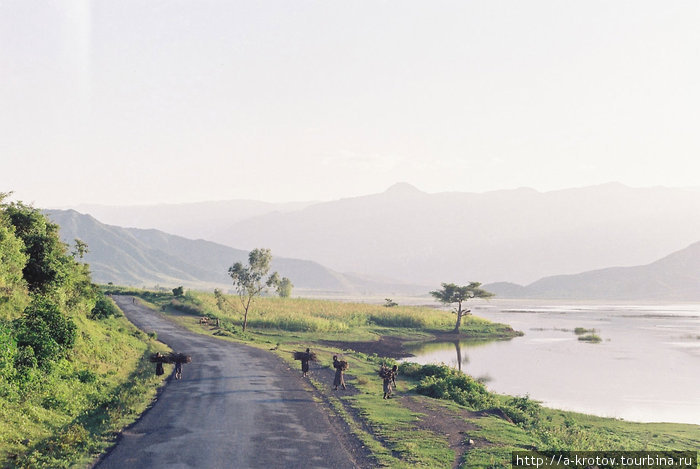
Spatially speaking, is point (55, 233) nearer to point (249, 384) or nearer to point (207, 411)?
point (249, 384)

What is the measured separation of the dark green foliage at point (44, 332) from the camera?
27.4 meters

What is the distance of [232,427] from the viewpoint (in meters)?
23.6

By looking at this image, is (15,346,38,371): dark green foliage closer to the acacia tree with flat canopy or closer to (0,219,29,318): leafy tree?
(0,219,29,318): leafy tree

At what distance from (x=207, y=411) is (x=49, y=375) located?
8.06 meters

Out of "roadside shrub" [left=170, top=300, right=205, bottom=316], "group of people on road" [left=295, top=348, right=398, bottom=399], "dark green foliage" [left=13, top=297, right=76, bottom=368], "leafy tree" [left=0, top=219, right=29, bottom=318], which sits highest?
"leafy tree" [left=0, top=219, right=29, bottom=318]

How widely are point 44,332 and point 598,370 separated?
2070 inches

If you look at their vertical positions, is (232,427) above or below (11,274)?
below

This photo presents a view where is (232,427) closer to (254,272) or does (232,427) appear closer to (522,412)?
(522,412)

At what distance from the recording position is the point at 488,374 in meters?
56.8

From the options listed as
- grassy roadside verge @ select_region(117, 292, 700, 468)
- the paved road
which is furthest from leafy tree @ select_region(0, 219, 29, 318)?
grassy roadside verge @ select_region(117, 292, 700, 468)

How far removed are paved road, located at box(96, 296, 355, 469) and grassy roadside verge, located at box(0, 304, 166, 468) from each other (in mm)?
1072

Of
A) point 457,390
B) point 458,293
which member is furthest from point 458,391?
point 458,293

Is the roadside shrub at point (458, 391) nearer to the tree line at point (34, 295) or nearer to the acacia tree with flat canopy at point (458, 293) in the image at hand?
the tree line at point (34, 295)

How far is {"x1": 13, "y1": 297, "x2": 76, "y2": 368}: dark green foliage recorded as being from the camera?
89.8 feet
